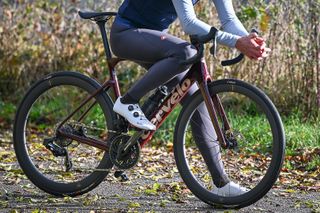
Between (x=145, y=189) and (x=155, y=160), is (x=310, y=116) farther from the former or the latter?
(x=145, y=189)

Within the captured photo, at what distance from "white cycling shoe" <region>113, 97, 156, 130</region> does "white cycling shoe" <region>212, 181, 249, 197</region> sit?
593 millimetres

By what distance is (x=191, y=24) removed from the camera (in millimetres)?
5406

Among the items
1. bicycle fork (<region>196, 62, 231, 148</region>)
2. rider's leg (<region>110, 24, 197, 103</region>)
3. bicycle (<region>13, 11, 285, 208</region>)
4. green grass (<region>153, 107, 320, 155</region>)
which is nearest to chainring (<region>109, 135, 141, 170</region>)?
bicycle (<region>13, 11, 285, 208</region>)

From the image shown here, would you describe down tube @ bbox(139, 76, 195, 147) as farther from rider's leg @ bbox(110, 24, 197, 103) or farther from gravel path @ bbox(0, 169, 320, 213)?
gravel path @ bbox(0, 169, 320, 213)

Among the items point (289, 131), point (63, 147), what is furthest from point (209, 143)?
point (289, 131)

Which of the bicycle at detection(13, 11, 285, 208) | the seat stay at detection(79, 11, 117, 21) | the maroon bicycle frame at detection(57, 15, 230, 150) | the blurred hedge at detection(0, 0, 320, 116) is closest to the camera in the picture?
the bicycle at detection(13, 11, 285, 208)

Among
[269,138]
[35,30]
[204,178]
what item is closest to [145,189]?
[204,178]

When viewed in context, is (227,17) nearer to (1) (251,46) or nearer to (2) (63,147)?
(1) (251,46)

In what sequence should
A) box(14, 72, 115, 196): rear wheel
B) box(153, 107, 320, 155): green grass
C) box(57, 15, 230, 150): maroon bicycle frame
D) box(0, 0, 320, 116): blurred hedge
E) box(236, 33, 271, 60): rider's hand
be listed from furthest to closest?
box(0, 0, 320, 116): blurred hedge < box(153, 107, 320, 155): green grass < box(14, 72, 115, 196): rear wheel < box(57, 15, 230, 150): maroon bicycle frame < box(236, 33, 271, 60): rider's hand

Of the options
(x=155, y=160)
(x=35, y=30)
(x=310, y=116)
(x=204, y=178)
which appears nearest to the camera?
(x=204, y=178)

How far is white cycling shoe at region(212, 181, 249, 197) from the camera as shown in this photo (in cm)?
556

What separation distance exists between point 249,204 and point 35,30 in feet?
18.9

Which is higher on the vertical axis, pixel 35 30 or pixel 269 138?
pixel 35 30

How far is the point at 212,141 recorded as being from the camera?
569cm
